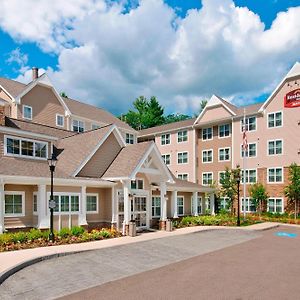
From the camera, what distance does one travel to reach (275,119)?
35.1 meters

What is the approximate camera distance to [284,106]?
113 ft

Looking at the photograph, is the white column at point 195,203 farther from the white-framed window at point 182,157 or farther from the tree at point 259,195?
the white-framed window at point 182,157

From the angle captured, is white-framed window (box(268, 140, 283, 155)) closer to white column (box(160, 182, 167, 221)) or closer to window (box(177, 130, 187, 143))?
window (box(177, 130, 187, 143))

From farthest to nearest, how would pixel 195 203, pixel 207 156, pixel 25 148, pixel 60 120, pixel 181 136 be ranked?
pixel 181 136 < pixel 207 156 < pixel 60 120 < pixel 195 203 < pixel 25 148

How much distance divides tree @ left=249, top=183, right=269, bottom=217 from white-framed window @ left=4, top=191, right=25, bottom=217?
25042 mm

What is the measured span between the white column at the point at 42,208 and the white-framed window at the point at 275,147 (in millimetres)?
25822

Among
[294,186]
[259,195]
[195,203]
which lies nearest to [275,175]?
[259,195]

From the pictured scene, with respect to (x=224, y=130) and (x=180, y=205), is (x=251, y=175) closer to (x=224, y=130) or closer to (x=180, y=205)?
(x=224, y=130)

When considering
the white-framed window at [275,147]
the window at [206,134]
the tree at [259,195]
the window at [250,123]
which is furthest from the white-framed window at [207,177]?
the white-framed window at [275,147]

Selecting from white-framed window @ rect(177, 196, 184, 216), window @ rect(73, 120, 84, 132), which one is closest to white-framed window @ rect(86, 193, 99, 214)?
white-framed window @ rect(177, 196, 184, 216)

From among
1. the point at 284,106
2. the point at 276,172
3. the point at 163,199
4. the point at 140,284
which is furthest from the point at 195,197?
the point at 140,284

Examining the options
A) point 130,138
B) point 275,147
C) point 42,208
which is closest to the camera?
point 42,208

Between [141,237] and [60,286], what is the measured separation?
10.0m

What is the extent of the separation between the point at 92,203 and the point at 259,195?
20738mm
